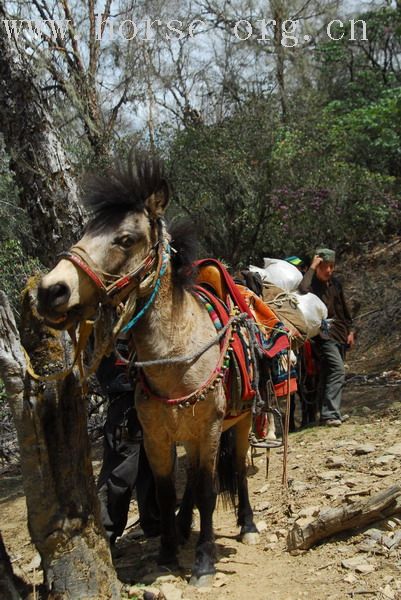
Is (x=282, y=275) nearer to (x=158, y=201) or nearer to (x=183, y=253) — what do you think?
(x=183, y=253)

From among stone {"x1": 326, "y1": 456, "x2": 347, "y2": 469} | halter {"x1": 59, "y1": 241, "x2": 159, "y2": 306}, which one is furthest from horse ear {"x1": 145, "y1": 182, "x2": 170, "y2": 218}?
stone {"x1": 326, "y1": 456, "x2": 347, "y2": 469}

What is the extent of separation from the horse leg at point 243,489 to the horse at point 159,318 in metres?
0.72

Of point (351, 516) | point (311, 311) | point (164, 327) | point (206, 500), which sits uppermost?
point (164, 327)

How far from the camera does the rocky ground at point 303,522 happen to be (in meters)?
3.64

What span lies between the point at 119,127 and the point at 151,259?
15176mm

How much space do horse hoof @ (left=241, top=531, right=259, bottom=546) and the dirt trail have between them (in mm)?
43

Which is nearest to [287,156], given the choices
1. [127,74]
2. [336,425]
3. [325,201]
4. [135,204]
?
[325,201]

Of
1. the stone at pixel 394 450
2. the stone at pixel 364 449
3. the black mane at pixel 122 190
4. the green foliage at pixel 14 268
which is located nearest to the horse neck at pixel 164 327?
the black mane at pixel 122 190

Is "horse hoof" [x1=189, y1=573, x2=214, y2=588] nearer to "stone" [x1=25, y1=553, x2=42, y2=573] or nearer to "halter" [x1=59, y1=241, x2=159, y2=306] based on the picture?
"stone" [x1=25, y1=553, x2=42, y2=573]

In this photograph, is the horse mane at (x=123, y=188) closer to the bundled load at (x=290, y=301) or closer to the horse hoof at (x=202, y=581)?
the horse hoof at (x=202, y=581)

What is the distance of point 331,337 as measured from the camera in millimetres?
8141

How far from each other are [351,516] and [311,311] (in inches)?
99.0

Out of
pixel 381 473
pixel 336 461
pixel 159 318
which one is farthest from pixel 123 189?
pixel 336 461

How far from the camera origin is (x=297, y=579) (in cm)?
376
